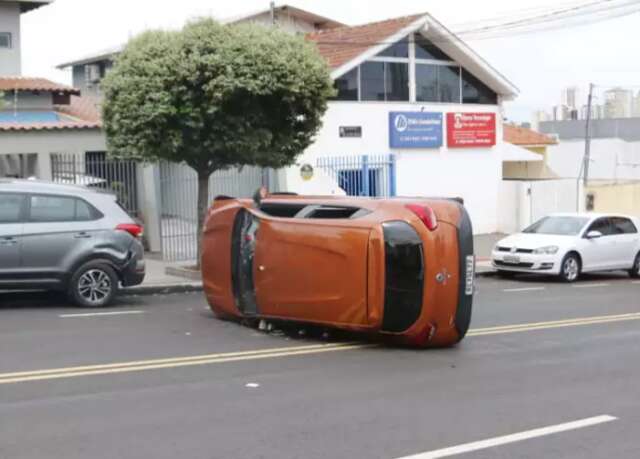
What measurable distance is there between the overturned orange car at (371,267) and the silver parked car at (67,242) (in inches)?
123

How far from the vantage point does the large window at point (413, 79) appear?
88.1 feet

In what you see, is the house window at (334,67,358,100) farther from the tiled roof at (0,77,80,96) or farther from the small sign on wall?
the tiled roof at (0,77,80,96)

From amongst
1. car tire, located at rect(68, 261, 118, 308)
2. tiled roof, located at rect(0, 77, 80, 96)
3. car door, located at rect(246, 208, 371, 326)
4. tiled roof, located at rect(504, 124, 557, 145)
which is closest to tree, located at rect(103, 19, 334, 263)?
car tire, located at rect(68, 261, 118, 308)

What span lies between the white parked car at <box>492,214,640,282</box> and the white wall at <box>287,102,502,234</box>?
20.0ft

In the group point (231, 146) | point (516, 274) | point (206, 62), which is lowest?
point (516, 274)

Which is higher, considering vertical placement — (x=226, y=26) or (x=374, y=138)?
(x=226, y=26)

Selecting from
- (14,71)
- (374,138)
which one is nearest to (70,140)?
(374,138)

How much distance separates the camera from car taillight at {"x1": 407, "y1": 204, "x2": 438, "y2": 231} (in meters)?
10.2

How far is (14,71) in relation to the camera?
117 ft

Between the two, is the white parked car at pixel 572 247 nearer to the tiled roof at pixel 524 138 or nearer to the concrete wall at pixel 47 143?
the concrete wall at pixel 47 143

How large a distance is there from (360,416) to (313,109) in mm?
10651

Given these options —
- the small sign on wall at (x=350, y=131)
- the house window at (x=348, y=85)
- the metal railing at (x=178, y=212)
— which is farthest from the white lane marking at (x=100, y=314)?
the house window at (x=348, y=85)

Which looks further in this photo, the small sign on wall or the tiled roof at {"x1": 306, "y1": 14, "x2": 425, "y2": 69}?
the tiled roof at {"x1": 306, "y1": 14, "x2": 425, "y2": 69}

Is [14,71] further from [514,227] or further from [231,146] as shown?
[231,146]
